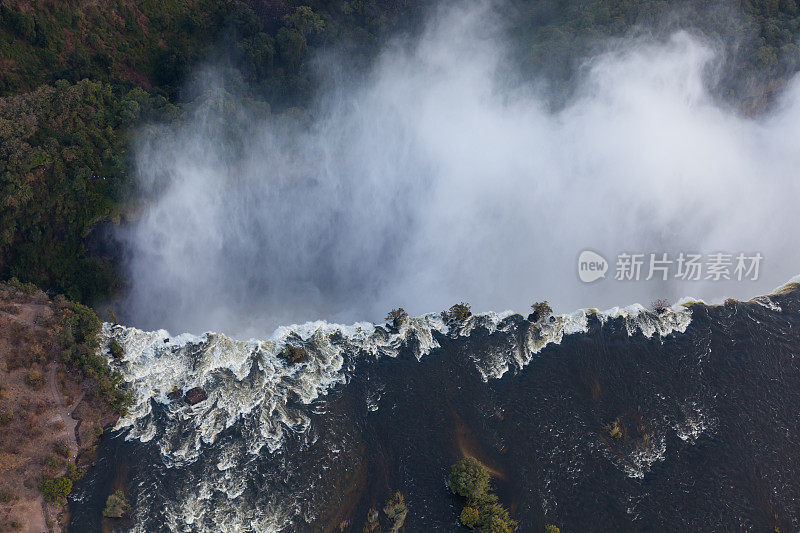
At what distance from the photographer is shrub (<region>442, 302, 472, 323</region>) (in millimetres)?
53625

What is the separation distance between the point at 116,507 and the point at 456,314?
3177cm

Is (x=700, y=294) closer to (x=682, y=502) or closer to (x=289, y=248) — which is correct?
(x=682, y=502)

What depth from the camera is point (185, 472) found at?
44.3m

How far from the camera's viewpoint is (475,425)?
46906 mm

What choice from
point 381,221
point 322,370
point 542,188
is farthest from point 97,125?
point 542,188

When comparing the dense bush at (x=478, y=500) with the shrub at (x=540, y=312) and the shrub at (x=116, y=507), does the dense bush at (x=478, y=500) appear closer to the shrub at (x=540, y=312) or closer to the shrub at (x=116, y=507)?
the shrub at (x=540, y=312)

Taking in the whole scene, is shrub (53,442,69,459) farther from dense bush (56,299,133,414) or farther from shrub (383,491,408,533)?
shrub (383,491,408,533)

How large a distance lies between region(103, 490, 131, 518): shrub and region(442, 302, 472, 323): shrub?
30230mm

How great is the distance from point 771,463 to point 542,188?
32.7 meters

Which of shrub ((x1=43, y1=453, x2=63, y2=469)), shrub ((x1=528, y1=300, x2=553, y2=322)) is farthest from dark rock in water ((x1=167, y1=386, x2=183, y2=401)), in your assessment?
shrub ((x1=528, y1=300, x2=553, y2=322))

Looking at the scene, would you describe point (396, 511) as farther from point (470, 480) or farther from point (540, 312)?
point (540, 312)

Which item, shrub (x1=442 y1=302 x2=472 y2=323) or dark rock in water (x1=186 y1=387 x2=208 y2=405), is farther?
shrub (x1=442 y1=302 x2=472 y2=323)

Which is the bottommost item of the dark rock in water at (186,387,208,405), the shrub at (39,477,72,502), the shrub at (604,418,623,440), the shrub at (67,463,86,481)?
the shrub at (39,477,72,502)

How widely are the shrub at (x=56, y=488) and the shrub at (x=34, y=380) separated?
7.83 m
